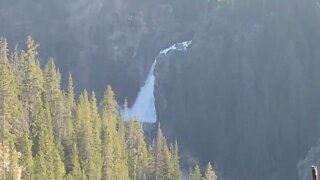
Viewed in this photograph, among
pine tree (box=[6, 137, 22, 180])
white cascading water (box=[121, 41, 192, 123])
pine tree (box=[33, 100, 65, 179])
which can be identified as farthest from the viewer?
white cascading water (box=[121, 41, 192, 123])

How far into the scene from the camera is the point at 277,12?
138 meters

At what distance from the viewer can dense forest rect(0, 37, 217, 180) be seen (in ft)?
202

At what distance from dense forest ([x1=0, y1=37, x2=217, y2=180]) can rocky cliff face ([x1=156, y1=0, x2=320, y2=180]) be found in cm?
4320

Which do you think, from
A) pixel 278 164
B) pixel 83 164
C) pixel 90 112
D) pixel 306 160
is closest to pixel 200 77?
pixel 278 164

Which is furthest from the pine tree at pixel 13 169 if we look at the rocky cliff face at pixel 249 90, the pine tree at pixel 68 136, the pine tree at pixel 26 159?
the rocky cliff face at pixel 249 90

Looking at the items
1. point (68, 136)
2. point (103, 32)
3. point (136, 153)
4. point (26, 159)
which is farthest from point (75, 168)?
point (103, 32)

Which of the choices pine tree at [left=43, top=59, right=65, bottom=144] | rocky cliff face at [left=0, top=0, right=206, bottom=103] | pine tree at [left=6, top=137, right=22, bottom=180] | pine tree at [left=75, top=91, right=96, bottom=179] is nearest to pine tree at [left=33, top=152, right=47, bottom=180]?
pine tree at [left=6, top=137, right=22, bottom=180]

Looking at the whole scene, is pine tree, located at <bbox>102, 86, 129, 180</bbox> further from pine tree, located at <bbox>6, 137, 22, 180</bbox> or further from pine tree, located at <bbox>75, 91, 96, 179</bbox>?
pine tree, located at <bbox>6, 137, 22, 180</bbox>

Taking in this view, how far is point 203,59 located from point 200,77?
4.20 metres

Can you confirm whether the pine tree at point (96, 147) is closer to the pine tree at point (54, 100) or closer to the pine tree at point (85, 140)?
the pine tree at point (85, 140)

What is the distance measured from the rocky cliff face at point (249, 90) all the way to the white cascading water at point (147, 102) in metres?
3.38

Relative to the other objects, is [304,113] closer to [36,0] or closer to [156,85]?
[156,85]

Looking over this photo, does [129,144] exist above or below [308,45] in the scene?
below

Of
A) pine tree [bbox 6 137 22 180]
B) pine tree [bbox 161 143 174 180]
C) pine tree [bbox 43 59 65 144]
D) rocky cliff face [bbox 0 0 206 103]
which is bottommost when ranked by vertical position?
pine tree [bbox 6 137 22 180]
